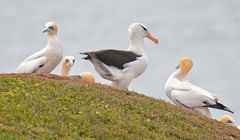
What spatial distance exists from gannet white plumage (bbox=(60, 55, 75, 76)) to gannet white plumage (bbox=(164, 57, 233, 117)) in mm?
2898

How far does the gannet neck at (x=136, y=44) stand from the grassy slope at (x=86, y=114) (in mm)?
2378

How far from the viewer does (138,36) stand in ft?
66.4

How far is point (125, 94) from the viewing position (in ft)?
56.6

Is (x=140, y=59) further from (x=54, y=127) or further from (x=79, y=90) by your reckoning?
(x=54, y=127)

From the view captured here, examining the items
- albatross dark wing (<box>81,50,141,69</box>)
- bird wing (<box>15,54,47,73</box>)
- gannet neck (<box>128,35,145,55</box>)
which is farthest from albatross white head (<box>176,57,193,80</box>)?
bird wing (<box>15,54,47,73</box>)

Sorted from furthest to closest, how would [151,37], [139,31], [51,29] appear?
[151,37] < [139,31] < [51,29]

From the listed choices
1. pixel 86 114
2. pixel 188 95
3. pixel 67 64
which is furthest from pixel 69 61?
pixel 86 114

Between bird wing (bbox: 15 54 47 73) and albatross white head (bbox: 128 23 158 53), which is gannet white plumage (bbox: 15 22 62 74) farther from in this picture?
albatross white head (bbox: 128 23 158 53)

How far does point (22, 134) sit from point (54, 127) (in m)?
0.94

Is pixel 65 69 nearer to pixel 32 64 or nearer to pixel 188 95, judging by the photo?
pixel 32 64

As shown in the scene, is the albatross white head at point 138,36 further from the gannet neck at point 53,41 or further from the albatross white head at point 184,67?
the gannet neck at point 53,41

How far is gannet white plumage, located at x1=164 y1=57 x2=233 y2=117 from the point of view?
19.9 m

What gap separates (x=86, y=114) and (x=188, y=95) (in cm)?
611

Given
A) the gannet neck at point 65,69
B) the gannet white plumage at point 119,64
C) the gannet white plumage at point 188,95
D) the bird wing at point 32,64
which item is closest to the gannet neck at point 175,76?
the gannet white plumage at point 188,95
